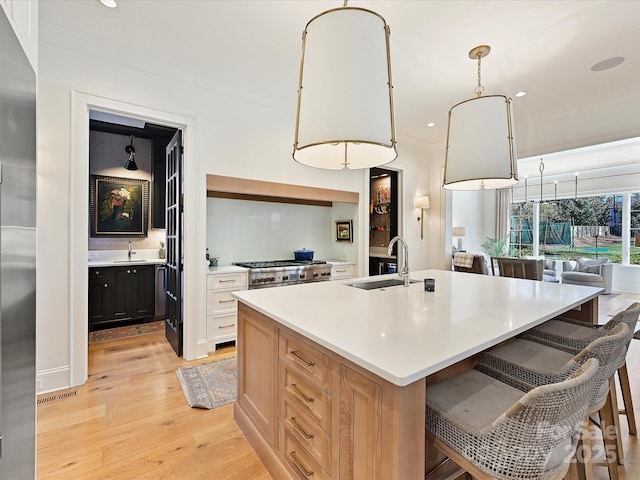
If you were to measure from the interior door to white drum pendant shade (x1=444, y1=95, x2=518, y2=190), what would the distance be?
8.66ft

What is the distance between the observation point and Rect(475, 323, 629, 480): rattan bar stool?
3.71ft

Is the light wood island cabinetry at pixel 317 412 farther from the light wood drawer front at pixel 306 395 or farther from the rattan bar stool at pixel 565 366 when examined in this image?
the rattan bar stool at pixel 565 366

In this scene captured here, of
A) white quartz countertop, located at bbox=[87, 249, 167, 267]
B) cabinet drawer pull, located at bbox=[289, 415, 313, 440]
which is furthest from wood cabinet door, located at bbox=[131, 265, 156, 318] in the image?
cabinet drawer pull, located at bbox=[289, 415, 313, 440]

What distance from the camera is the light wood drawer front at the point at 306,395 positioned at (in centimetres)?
122

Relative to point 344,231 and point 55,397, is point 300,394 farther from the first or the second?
point 344,231

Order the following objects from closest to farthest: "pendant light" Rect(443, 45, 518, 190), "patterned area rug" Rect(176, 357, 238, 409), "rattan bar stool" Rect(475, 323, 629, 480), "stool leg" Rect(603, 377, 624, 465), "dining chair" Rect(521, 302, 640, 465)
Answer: "rattan bar stool" Rect(475, 323, 629, 480)
"stool leg" Rect(603, 377, 624, 465)
"dining chair" Rect(521, 302, 640, 465)
"pendant light" Rect(443, 45, 518, 190)
"patterned area rug" Rect(176, 357, 238, 409)

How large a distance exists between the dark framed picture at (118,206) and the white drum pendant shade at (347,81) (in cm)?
396

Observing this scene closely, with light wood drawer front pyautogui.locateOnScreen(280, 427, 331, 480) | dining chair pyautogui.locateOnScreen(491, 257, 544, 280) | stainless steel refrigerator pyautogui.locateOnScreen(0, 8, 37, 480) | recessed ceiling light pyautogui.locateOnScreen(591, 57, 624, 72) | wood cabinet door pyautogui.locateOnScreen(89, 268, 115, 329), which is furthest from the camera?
dining chair pyautogui.locateOnScreen(491, 257, 544, 280)

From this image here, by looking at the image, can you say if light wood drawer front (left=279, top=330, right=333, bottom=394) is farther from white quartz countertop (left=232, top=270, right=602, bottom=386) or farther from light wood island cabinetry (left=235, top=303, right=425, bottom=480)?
white quartz countertop (left=232, top=270, right=602, bottom=386)

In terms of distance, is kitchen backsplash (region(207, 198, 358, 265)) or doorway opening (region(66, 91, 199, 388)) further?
kitchen backsplash (region(207, 198, 358, 265))

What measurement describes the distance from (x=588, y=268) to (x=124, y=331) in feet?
27.8

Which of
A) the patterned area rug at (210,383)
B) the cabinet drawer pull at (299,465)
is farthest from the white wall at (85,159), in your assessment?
the cabinet drawer pull at (299,465)

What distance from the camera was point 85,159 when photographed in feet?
8.46

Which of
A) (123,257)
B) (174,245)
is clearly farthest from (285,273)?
(123,257)
